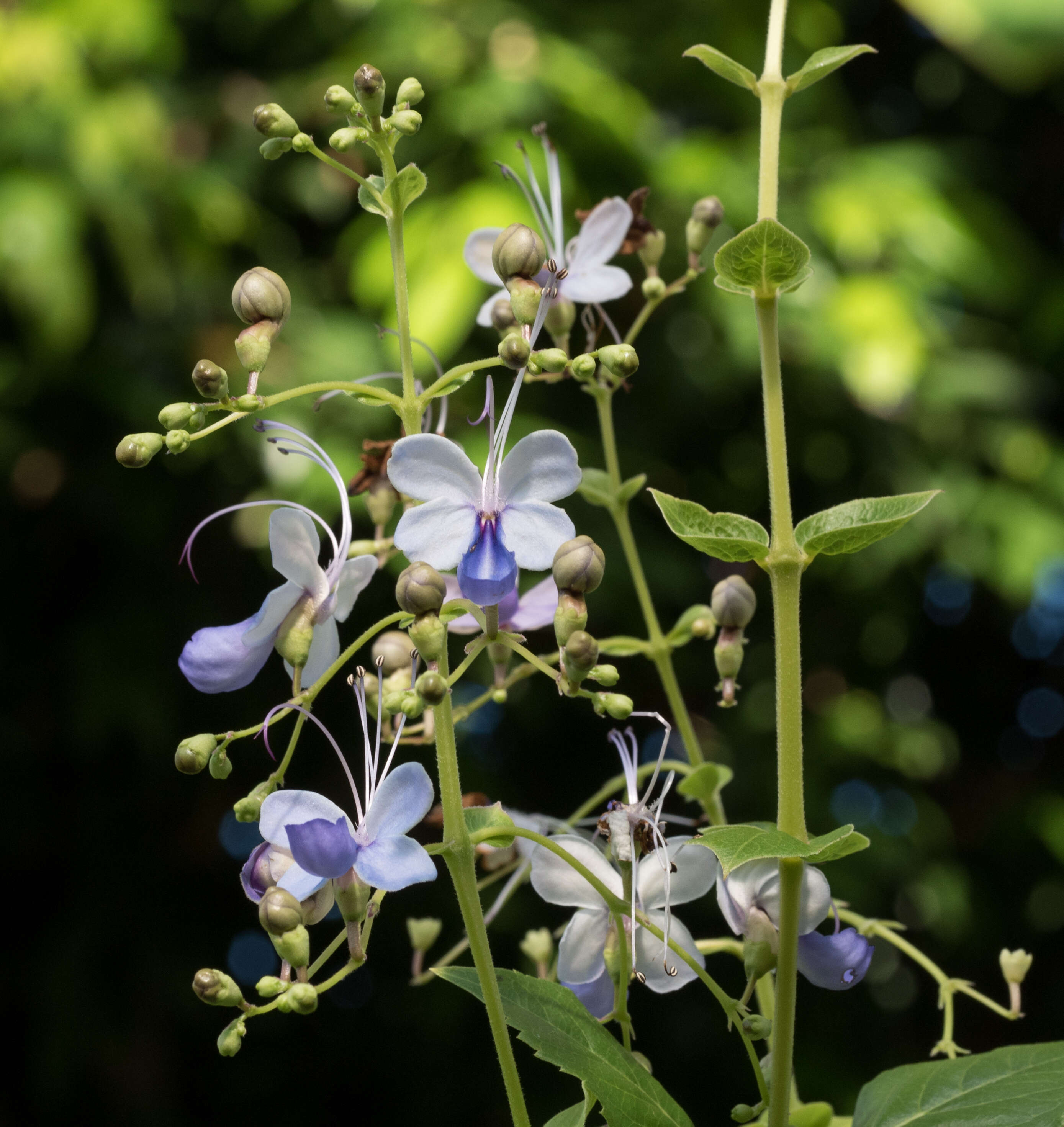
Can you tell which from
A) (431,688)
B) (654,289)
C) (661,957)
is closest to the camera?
(431,688)

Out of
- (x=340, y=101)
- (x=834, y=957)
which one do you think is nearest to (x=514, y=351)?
(x=340, y=101)

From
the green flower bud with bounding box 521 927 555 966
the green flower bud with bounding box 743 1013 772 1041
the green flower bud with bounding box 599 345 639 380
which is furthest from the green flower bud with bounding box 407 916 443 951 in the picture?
the green flower bud with bounding box 599 345 639 380

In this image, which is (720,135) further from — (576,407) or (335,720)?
(335,720)

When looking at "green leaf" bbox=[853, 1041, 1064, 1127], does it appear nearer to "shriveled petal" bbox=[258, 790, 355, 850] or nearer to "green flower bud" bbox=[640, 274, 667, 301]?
"shriveled petal" bbox=[258, 790, 355, 850]

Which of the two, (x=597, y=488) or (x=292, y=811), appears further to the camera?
(x=597, y=488)

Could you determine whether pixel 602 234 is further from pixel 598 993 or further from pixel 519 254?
pixel 598 993

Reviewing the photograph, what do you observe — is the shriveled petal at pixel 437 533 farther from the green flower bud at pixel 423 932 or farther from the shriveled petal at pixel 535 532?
the green flower bud at pixel 423 932

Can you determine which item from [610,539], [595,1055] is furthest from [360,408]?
[595,1055]

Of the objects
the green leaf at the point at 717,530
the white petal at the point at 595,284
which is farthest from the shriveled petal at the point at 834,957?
the white petal at the point at 595,284
